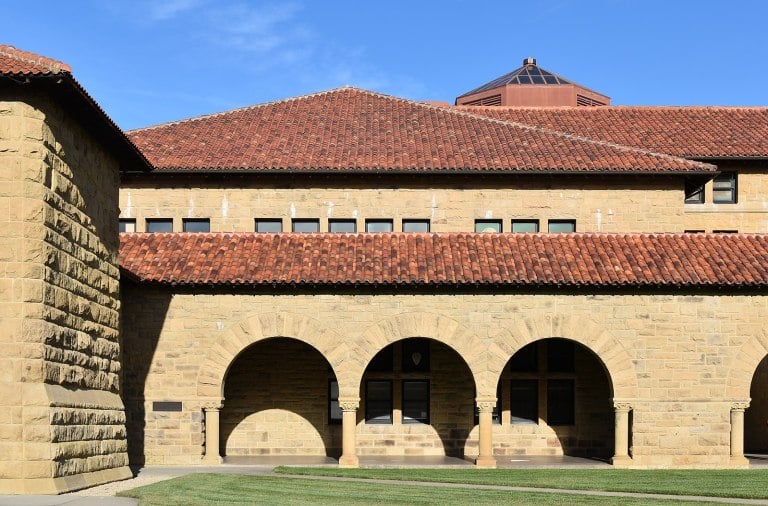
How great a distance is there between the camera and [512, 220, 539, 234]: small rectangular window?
28594 mm

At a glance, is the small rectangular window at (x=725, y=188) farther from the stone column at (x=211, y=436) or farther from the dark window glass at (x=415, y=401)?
the stone column at (x=211, y=436)

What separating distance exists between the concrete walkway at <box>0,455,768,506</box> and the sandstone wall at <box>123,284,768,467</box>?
4.45 feet

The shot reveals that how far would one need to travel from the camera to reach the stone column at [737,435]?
23.3 meters

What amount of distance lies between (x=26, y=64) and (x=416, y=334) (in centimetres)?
1100

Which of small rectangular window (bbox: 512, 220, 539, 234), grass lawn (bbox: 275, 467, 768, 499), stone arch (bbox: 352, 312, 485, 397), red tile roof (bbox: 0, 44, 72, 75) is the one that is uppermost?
red tile roof (bbox: 0, 44, 72, 75)

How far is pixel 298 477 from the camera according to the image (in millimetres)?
20281

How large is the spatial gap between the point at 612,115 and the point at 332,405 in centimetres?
1539

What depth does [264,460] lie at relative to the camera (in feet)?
81.4

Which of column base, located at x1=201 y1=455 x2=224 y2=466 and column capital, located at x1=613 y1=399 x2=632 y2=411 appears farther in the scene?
column capital, located at x1=613 y1=399 x2=632 y2=411

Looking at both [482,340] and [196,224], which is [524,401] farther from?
[196,224]

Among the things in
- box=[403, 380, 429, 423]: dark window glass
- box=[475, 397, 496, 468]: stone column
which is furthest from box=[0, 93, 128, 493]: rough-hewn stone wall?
box=[403, 380, 429, 423]: dark window glass

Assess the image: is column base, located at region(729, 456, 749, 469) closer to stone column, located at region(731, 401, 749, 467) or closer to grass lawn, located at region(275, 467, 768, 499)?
stone column, located at region(731, 401, 749, 467)

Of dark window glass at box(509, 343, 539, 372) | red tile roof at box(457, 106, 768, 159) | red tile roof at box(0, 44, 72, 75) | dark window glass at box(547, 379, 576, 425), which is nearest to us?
red tile roof at box(0, 44, 72, 75)

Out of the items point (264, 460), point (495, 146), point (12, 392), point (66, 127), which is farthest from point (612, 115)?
point (12, 392)
